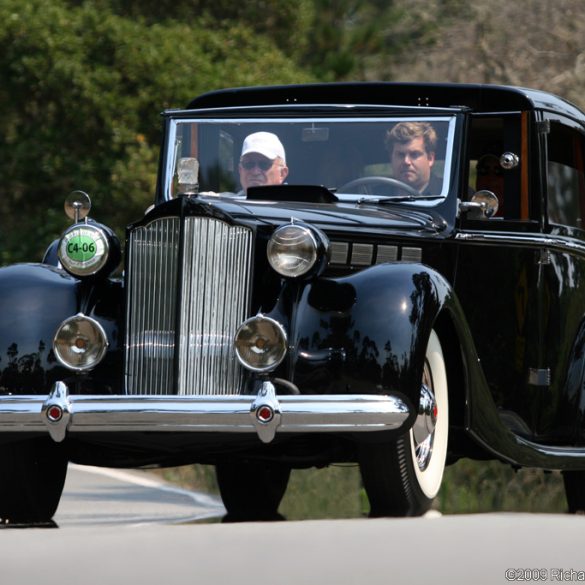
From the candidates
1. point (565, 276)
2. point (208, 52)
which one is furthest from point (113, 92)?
point (565, 276)

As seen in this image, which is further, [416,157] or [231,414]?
[416,157]

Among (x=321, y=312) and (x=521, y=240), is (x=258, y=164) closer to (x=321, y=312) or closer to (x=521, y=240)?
(x=521, y=240)

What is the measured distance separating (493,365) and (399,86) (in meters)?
1.49

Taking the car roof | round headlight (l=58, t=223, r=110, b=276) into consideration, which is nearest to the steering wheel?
the car roof

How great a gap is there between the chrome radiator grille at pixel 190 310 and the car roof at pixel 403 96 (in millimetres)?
1756

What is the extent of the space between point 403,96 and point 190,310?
2188mm

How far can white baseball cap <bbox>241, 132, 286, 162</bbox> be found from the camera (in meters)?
6.60

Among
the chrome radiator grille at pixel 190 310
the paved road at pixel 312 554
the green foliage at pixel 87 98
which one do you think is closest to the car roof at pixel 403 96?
the chrome radiator grille at pixel 190 310

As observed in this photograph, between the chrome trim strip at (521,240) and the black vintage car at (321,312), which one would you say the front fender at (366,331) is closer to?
the black vintage car at (321,312)

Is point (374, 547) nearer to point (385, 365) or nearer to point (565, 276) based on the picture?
point (385, 365)

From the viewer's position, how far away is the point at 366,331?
5.04 m

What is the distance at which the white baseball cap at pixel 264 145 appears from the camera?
6602mm

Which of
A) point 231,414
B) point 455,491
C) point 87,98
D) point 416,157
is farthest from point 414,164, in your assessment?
point 87,98

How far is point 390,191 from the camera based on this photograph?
6.38 metres
